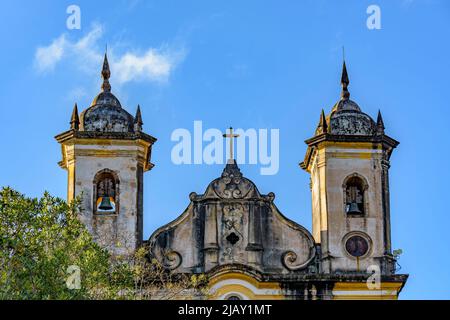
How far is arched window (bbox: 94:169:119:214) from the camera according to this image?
120 ft

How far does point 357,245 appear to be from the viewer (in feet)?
119

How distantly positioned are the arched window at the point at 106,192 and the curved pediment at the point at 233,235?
1.29 metres

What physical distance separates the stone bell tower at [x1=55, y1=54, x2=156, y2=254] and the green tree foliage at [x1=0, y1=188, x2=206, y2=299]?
5431 mm

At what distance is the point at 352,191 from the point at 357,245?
1.43 meters

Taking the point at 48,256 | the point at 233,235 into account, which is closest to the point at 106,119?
the point at 233,235

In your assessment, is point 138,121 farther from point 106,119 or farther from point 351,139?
point 351,139

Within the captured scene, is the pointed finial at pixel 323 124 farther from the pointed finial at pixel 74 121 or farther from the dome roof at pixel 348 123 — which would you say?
the pointed finial at pixel 74 121

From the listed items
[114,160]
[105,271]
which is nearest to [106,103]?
[114,160]

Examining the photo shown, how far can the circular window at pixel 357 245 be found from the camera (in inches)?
1430

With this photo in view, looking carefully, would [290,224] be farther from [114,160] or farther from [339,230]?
[114,160]

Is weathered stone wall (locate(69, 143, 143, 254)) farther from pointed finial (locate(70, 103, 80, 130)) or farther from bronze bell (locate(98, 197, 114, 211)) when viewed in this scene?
pointed finial (locate(70, 103, 80, 130))

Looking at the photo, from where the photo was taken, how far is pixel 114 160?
3684cm

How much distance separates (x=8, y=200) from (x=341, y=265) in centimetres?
1004

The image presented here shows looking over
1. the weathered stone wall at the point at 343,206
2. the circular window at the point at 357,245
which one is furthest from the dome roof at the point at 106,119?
the circular window at the point at 357,245
